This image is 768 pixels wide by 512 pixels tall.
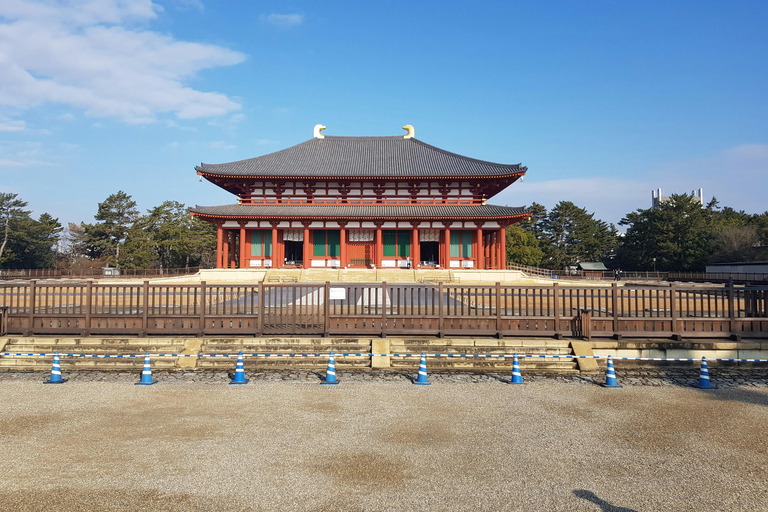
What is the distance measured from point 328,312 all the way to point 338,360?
1.21 m

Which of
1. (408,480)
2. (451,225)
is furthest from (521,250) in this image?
(408,480)

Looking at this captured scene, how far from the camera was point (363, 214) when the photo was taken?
3353 centimetres

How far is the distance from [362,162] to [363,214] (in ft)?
26.5

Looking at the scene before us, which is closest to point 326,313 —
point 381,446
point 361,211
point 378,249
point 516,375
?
point 516,375

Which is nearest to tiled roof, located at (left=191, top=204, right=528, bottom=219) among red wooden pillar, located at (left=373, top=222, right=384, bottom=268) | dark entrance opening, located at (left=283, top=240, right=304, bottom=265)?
red wooden pillar, located at (left=373, top=222, right=384, bottom=268)

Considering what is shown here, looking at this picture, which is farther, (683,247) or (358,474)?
(683,247)

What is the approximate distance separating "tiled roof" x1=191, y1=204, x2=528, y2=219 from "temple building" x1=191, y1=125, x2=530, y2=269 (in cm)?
8

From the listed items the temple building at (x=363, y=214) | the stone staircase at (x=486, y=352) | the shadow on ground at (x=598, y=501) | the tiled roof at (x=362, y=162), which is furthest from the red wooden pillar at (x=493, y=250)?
the shadow on ground at (x=598, y=501)

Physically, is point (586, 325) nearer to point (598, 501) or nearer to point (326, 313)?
point (326, 313)

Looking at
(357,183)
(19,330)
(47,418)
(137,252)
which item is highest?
(357,183)

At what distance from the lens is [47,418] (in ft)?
20.7

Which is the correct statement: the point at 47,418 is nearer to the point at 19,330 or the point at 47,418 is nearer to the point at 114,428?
the point at 114,428

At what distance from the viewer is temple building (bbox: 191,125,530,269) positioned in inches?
1339

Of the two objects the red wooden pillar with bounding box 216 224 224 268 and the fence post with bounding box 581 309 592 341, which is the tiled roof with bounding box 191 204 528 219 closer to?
the red wooden pillar with bounding box 216 224 224 268
